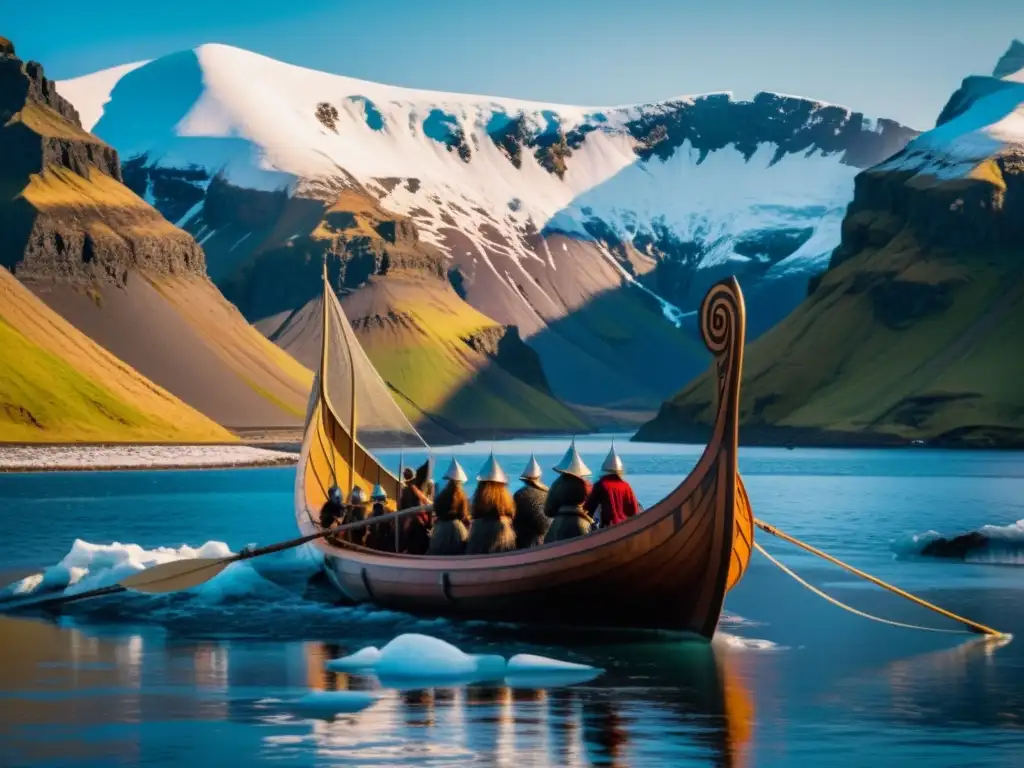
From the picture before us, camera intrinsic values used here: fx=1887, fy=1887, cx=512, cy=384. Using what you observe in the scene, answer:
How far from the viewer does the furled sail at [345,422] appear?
59.8 metres

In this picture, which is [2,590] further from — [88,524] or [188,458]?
[188,458]

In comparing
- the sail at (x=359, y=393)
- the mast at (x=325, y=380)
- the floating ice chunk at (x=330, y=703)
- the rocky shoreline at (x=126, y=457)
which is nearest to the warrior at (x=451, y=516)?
the floating ice chunk at (x=330, y=703)

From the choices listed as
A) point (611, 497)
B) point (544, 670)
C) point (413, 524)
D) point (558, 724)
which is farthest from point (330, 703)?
point (413, 524)

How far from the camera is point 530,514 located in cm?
4016

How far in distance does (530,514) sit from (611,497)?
2.69 metres

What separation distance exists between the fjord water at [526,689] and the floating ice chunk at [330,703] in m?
0.23

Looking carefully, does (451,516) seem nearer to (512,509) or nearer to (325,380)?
(512,509)

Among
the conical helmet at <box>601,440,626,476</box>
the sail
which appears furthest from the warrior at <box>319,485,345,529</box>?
the conical helmet at <box>601,440,626,476</box>

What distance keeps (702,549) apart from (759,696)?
158 inches

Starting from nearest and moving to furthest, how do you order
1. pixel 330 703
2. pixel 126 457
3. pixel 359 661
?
pixel 330 703 < pixel 359 661 < pixel 126 457

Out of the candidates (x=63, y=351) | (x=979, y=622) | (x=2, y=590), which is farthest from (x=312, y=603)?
(x=63, y=351)

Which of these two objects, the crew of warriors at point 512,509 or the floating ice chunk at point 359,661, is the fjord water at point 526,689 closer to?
the floating ice chunk at point 359,661

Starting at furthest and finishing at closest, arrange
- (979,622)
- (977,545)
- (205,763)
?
(977,545) < (979,622) < (205,763)

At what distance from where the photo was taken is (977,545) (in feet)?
204
